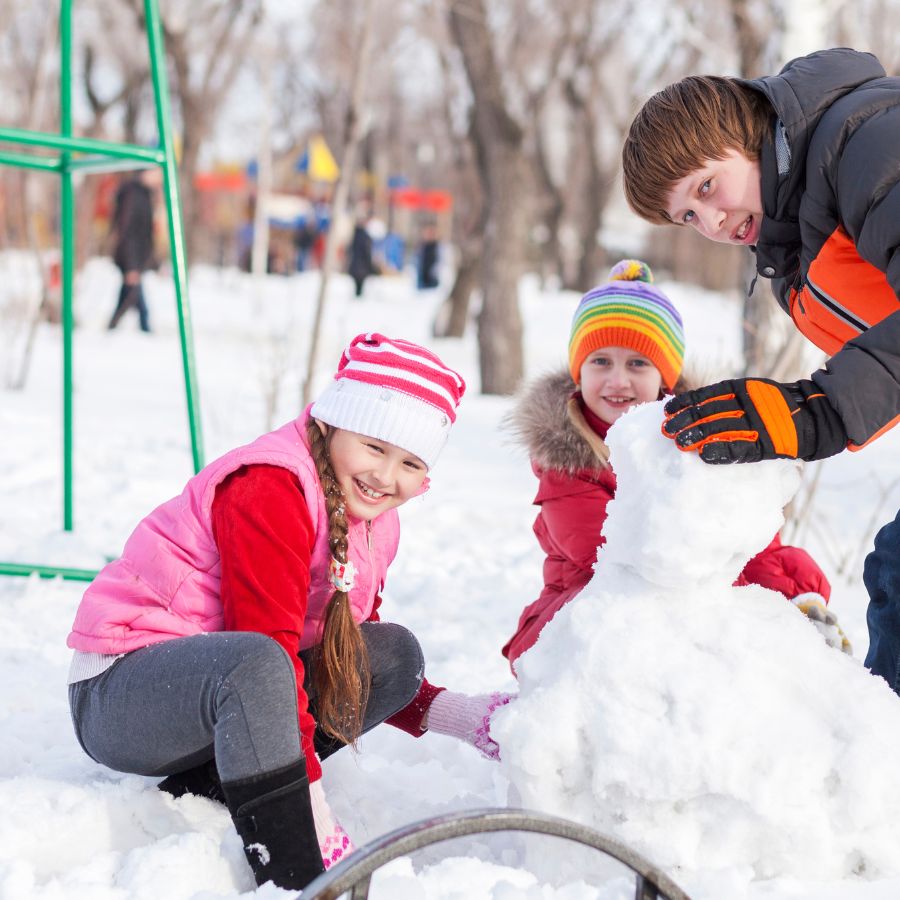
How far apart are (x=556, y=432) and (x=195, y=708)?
1166 mm

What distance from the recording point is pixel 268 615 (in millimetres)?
1802

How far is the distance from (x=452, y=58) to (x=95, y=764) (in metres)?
17.3

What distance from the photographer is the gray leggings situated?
168cm

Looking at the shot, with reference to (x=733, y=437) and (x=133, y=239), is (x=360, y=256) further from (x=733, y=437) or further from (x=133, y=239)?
(x=733, y=437)

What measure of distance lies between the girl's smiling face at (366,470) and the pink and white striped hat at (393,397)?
3 centimetres

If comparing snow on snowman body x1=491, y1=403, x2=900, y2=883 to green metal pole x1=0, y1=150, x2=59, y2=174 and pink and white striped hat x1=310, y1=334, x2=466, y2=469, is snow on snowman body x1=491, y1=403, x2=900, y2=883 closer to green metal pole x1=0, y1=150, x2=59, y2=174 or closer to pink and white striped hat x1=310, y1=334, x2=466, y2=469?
pink and white striped hat x1=310, y1=334, x2=466, y2=469

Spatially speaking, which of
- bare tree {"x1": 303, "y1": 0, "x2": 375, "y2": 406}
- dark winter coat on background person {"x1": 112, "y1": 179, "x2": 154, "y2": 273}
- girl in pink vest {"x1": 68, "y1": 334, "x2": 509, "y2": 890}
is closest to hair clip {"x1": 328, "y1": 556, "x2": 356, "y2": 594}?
girl in pink vest {"x1": 68, "y1": 334, "x2": 509, "y2": 890}

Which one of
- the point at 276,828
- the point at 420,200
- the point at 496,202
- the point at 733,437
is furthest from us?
the point at 420,200

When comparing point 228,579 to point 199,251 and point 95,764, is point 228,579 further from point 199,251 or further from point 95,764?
point 199,251

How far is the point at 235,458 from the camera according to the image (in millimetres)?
1852

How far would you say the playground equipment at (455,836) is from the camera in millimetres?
1089

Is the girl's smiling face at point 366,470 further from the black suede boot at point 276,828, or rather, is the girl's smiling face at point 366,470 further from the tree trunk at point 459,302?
the tree trunk at point 459,302

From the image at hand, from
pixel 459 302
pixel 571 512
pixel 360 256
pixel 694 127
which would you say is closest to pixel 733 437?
pixel 694 127

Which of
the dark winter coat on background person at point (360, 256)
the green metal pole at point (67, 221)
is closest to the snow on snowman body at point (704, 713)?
the green metal pole at point (67, 221)
